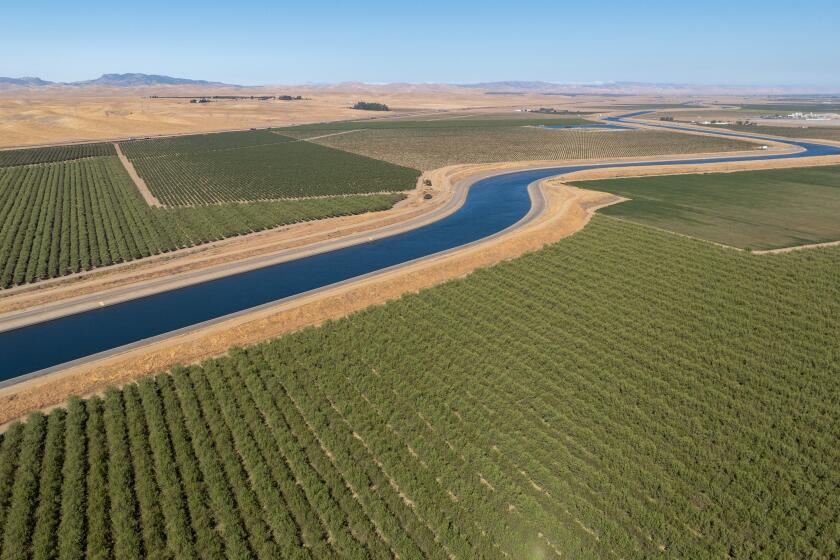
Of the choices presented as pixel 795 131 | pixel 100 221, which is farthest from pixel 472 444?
pixel 795 131

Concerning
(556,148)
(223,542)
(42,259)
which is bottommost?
(223,542)

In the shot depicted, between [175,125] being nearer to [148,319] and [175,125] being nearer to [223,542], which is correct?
[148,319]

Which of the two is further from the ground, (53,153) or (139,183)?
(53,153)

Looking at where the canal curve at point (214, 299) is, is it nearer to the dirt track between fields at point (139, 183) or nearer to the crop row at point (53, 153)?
the dirt track between fields at point (139, 183)

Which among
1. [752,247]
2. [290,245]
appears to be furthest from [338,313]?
[752,247]

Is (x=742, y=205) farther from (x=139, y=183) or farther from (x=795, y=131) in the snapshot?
(x=795, y=131)

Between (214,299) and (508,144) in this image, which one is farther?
(508,144)

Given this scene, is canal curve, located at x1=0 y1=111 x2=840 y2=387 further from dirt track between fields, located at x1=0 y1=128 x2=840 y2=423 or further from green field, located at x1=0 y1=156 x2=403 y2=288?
green field, located at x1=0 y1=156 x2=403 y2=288
